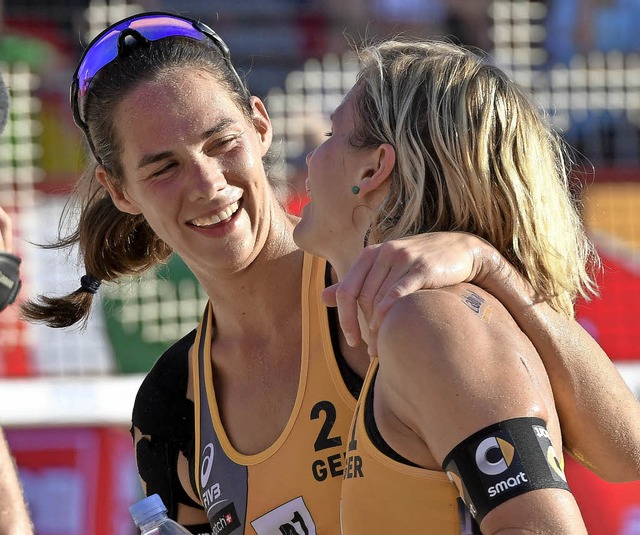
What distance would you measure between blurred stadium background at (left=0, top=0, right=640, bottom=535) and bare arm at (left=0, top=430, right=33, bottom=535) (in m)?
2.10

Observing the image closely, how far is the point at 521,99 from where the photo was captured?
6.74ft

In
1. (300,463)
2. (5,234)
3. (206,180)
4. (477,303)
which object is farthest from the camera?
(5,234)

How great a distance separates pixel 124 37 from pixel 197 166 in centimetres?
43

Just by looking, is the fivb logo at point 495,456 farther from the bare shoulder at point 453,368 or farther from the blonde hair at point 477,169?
the blonde hair at point 477,169

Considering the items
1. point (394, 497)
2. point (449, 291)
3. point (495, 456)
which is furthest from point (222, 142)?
point (495, 456)

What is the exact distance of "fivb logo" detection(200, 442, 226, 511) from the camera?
8.54 ft

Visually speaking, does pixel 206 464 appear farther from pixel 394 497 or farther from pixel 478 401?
pixel 478 401

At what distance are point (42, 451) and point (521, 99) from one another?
4052mm

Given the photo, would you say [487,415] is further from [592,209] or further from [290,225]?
[592,209]

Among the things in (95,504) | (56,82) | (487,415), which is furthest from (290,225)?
(56,82)

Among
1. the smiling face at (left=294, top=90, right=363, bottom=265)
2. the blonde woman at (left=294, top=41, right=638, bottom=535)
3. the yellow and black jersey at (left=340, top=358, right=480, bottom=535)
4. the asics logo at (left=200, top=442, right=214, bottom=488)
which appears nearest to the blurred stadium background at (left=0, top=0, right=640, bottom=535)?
the asics logo at (left=200, top=442, right=214, bottom=488)

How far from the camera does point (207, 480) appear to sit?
265 cm

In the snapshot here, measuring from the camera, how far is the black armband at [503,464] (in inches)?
64.7

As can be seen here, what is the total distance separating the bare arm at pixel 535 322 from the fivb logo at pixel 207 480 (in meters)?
0.76
